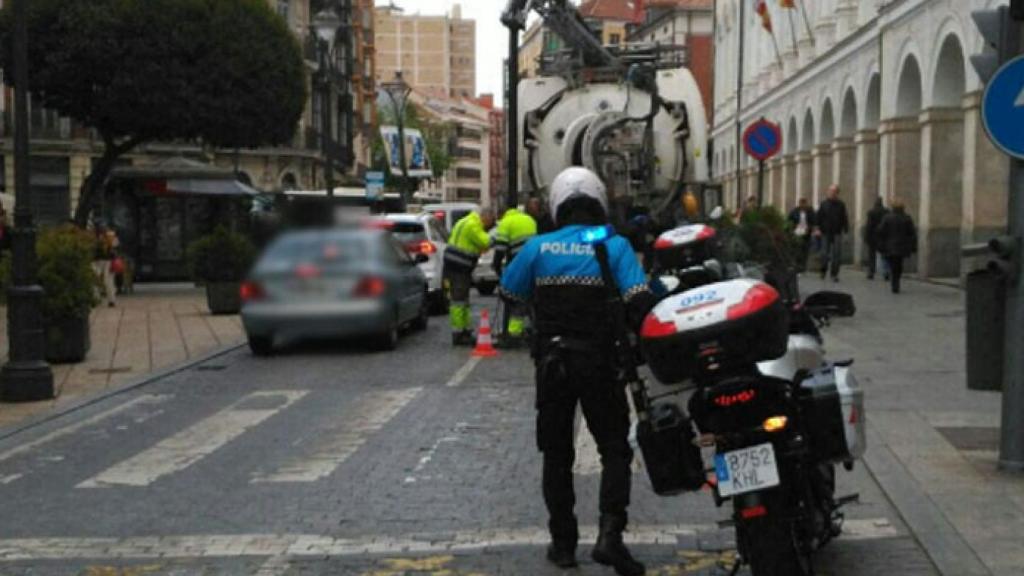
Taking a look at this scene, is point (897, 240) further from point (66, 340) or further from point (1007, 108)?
point (1007, 108)

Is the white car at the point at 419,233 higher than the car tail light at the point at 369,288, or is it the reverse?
the white car at the point at 419,233

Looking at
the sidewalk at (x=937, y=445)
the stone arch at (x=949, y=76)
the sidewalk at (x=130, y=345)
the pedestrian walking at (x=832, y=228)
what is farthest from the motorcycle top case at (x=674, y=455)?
the stone arch at (x=949, y=76)

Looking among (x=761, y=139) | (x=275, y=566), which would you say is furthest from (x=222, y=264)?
(x=761, y=139)

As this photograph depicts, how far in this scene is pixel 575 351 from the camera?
269 inches

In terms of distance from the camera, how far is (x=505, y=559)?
288 inches

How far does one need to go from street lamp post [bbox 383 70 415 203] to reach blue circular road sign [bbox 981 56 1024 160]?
690 cm

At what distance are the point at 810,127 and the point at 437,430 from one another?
127ft

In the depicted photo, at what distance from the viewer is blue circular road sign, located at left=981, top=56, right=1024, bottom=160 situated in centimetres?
889

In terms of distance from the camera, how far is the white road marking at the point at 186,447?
32.4ft

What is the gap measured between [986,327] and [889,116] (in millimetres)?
25728

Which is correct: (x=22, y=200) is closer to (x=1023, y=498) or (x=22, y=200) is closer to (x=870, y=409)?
(x=870, y=409)

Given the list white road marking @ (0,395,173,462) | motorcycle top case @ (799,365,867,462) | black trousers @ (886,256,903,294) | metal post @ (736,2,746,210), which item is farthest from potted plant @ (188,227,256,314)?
metal post @ (736,2,746,210)

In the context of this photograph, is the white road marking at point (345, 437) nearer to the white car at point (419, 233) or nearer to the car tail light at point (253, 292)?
the white car at point (419, 233)

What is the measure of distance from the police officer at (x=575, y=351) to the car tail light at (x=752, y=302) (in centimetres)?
105
